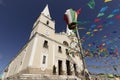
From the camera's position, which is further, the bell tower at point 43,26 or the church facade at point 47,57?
the bell tower at point 43,26

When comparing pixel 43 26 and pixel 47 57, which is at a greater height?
pixel 43 26

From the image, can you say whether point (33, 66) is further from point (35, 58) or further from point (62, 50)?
point (62, 50)

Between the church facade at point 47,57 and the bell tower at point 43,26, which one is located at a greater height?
the bell tower at point 43,26

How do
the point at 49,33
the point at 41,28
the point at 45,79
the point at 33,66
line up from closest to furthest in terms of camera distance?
the point at 45,79
the point at 33,66
the point at 41,28
the point at 49,33

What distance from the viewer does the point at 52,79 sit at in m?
10.9

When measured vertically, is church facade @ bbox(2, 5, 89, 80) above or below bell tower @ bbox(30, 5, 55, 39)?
below

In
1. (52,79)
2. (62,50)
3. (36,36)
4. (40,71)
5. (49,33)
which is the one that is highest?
(49,33)

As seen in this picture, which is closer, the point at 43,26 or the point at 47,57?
the point at 47,57

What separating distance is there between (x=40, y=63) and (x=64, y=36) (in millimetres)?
11175

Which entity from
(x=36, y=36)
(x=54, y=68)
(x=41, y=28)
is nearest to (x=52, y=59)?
(x=54, y=68)

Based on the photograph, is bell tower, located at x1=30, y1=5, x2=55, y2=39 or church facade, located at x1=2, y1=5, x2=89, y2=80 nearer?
church facade, located at x1=2, y1=5, x2=89, y2=80

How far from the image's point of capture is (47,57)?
51.7 feet

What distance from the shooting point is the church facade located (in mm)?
12984

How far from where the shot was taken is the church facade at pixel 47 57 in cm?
1298
